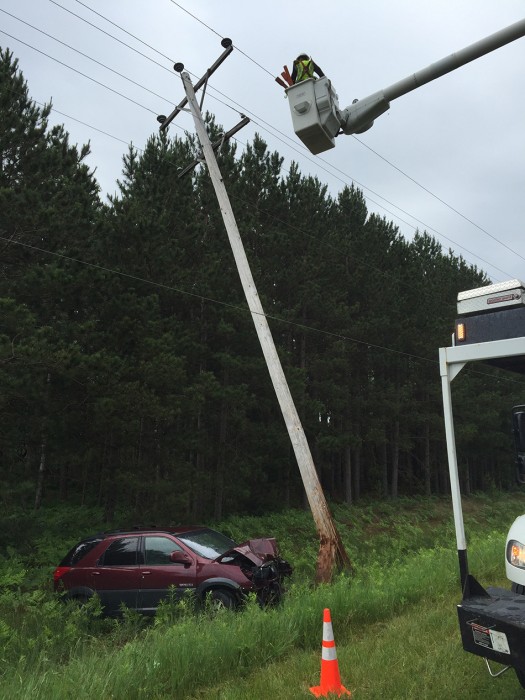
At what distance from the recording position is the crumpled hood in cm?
952

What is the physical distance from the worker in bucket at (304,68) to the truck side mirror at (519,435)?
10.1 ft

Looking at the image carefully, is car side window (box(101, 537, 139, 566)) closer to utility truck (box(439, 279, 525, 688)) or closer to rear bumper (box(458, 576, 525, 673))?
utility truck (box(439, 279, 525, 688))

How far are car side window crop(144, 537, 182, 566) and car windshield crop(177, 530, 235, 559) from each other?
0.67 feet

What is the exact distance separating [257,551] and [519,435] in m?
6.42

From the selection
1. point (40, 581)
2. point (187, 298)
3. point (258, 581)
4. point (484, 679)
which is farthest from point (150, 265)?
point (484, 679)

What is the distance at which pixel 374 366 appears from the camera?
109 feet

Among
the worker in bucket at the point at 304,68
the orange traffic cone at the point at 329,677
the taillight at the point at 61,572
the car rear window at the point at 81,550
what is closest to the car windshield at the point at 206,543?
the car rear window at the point at 81,550

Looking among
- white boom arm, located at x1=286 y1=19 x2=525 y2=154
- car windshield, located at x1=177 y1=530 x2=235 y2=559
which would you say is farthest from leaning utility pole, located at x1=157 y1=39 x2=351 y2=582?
white boom arm, located at x1=286 y1=19 x2=525 y2=154

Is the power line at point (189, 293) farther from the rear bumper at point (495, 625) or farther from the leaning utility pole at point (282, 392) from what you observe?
the rear bumper at point (495, 625)

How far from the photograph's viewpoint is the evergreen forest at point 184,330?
15.3m

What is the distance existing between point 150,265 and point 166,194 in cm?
403

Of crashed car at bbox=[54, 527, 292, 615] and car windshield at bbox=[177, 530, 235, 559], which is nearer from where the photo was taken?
crashed car at bbox=[54, 527, 292, 615]

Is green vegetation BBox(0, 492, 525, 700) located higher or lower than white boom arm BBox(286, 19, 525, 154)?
lower

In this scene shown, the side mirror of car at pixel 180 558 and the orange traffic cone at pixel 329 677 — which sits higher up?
the side mirror of car at pixel 180 558
